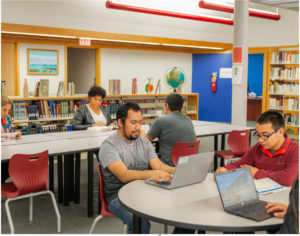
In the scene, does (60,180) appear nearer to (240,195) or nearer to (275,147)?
(275,147)

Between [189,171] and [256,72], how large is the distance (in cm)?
1186

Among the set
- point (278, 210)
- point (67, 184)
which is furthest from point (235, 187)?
point (67, 184)

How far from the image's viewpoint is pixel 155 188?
2781mm

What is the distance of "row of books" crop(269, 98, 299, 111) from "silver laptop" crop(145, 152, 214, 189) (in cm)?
812

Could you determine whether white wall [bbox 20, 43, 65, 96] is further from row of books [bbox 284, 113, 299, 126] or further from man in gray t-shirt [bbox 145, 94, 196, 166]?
row of books [bbox 284, 113, 299, 126]

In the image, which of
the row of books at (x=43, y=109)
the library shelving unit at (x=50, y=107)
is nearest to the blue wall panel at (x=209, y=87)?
the library shelving unit at (x=50, y=107)

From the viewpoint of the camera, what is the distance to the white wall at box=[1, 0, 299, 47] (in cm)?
766

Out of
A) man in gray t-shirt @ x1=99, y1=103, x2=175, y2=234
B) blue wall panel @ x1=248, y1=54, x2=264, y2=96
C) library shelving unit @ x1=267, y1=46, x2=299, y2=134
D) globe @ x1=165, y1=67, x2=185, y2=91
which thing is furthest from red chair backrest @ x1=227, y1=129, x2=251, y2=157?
blue wall panel @ x1=248, y1=54, x2=264, y2=96

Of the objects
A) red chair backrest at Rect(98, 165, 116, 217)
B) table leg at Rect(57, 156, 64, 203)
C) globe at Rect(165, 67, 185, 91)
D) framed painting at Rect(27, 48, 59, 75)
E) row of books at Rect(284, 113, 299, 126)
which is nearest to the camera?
red chair backrest at Rect(98, 165, 116, 217)

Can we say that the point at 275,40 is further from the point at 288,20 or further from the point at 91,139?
the point at 91,139

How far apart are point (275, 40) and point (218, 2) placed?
2812 millimetres

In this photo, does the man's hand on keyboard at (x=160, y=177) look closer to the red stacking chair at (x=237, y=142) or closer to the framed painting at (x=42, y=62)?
the red stacking chair at (x=237, y=142)

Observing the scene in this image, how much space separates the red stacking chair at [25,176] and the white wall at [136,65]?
645cm

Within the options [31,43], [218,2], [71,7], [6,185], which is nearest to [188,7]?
[218,2]
